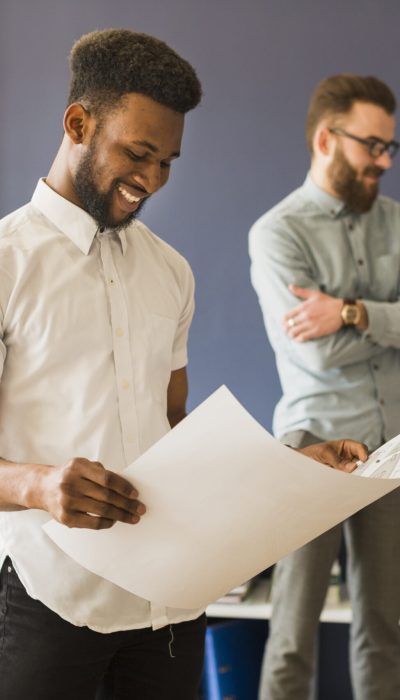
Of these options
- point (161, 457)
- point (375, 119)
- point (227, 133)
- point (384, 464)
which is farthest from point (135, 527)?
point (227, 133)

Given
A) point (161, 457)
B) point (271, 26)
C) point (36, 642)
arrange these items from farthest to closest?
point (271, 26)
point (36, 642)
point (161, 457)

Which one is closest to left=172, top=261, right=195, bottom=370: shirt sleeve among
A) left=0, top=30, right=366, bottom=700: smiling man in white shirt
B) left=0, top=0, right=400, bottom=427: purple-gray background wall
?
left=0, top=30, right=366, bottom=700: smiling man in white shirt

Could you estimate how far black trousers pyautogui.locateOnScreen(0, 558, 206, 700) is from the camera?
1.19 m

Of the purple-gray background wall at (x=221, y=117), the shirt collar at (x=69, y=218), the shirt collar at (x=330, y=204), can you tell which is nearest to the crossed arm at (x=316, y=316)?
the shirt collar at (x=330, y=204)

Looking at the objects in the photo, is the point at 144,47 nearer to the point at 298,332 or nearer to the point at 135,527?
the point at 135,527

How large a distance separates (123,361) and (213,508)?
28cm

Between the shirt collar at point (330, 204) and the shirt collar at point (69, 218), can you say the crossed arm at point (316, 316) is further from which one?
the shirt collar at point (69, 218)

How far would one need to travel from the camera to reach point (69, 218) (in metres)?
1.27

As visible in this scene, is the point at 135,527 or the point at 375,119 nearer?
the point at 135,527

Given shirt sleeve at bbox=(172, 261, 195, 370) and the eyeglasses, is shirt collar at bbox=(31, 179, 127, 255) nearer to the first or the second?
shirt sleeve at bbox=(172, 261, 195, 370)

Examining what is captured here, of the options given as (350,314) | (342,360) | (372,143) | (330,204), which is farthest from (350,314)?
(372,143)

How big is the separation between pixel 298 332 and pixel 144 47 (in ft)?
3.64

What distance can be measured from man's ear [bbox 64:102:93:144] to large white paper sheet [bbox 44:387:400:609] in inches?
18.5

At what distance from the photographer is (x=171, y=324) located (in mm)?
1366
